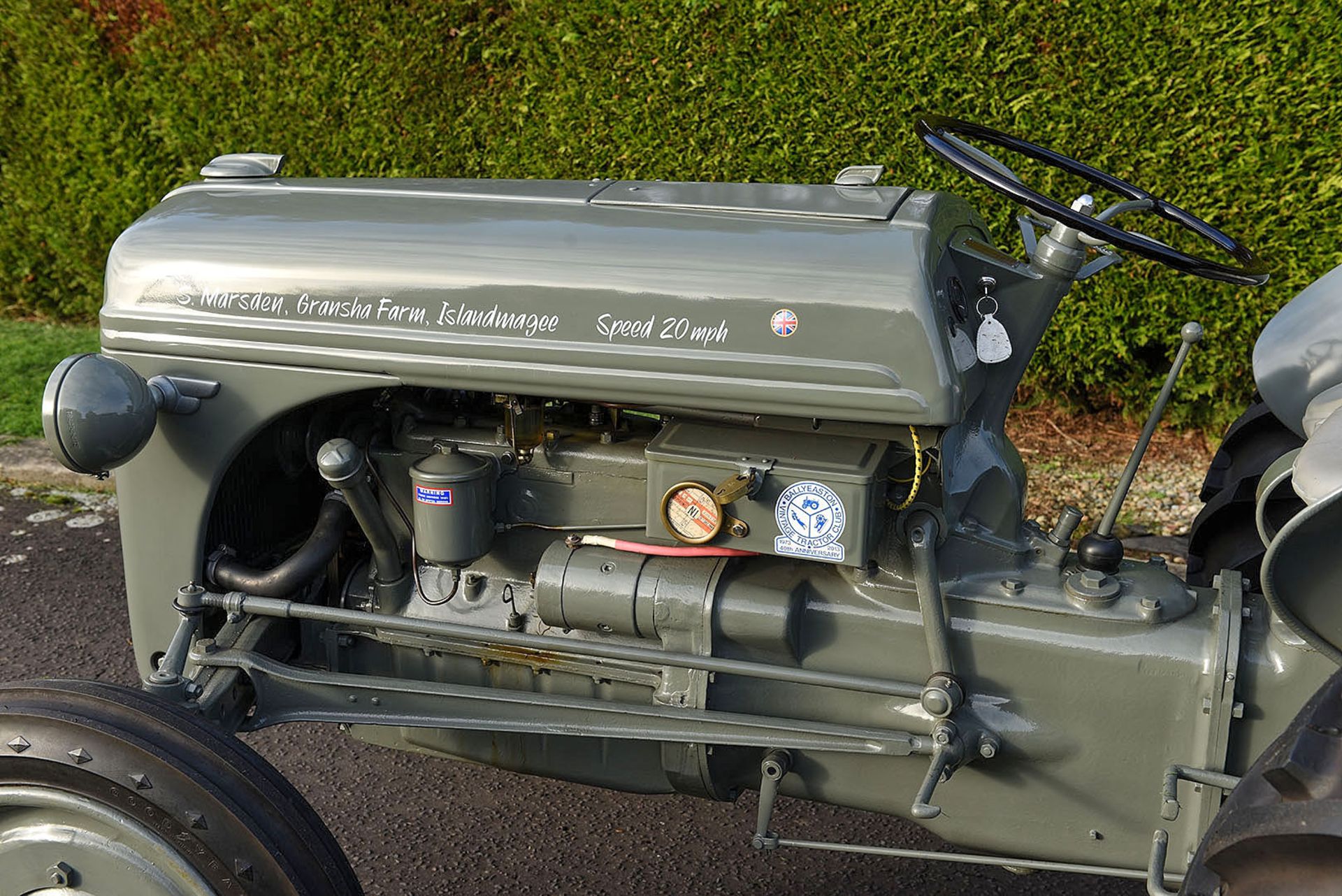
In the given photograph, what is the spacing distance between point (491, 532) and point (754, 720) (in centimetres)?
59

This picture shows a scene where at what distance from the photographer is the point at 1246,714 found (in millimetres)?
2062

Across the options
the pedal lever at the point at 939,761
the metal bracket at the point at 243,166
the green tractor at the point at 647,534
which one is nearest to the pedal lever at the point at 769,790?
the green tractor at the point at 647,534

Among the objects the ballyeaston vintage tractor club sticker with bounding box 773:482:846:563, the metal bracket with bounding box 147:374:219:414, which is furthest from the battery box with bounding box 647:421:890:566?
the metal bracket with bounding box 147:374:219:414

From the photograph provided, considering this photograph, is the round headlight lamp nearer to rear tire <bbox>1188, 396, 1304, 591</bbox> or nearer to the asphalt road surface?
the asphalt road surface

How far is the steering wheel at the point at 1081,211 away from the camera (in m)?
2.09

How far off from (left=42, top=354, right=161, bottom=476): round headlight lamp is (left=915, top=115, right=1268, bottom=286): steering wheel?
4.72 feet

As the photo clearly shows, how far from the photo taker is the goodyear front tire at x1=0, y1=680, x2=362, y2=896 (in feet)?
6.07

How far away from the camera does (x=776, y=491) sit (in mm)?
2070

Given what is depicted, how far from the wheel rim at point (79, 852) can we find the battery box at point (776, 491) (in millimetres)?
917

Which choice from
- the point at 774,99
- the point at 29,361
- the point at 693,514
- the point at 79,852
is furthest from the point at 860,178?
the point at 29,361

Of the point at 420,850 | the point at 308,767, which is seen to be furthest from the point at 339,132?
the point at 420,850

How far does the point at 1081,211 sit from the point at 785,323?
1.96ft

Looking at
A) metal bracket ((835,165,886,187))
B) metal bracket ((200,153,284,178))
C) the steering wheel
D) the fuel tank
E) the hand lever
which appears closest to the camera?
the fuel tank

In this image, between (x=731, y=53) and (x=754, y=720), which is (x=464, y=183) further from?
(x=731, y=53)
